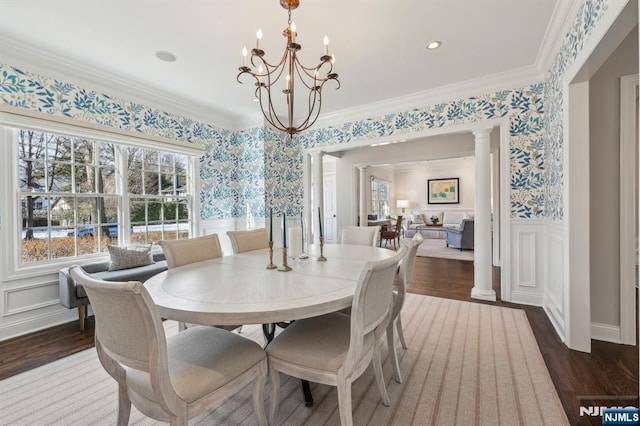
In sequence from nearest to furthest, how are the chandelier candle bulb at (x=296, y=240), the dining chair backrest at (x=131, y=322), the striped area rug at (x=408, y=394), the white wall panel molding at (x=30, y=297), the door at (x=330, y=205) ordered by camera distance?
the dining chair backrest at (x=131, y=322), the striped area rug at (x=408, y=394), the chandelier candle bulb at (x=296, y=240), the white wall panel molding at (x=30, y=297), the door at (x=330, y=205)

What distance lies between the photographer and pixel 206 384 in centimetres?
112

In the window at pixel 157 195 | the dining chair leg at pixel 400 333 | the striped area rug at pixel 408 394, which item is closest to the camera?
the striped area rug at pixel 408 394

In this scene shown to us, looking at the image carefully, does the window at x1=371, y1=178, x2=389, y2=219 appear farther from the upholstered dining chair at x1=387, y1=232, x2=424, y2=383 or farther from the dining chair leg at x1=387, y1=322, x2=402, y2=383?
the dining chair leg at x1=387, y1=322, x2=402, y2=383

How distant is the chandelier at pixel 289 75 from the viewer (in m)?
1.79

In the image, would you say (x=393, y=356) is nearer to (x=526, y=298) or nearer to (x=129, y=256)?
(x=526, y=298)

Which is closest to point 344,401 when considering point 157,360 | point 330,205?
point 157,360

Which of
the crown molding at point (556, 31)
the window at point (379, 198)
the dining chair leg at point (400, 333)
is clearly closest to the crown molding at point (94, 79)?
the dining chair leg at point (400, 333)

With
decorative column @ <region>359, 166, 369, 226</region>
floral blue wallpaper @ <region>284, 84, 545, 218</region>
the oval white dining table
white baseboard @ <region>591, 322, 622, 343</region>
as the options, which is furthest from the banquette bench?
decorative column @ <region>359, 166, 369, 226</region>

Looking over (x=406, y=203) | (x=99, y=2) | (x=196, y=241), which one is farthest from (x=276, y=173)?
(x=406, y=203)

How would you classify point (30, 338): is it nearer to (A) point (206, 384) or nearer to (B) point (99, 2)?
(A) point (206, 384)

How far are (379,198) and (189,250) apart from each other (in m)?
8.24

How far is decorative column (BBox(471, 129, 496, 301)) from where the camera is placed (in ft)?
11.1

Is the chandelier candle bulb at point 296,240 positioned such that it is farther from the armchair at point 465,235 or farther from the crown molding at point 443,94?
the armchair at point 465,235

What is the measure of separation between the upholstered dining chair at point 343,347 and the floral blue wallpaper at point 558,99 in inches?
72.8
